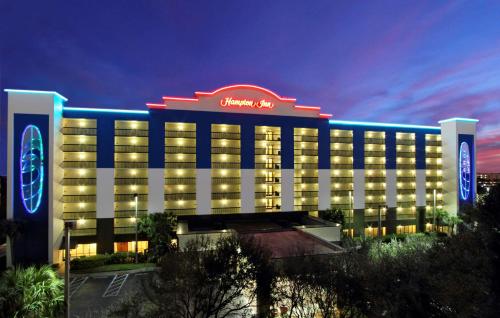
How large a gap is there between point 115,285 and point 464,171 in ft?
194

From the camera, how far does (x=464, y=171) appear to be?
185ft

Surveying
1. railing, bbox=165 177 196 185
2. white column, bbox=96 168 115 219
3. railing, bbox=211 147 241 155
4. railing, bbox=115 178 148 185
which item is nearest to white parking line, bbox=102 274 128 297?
white column, bbox=96 168 115 219

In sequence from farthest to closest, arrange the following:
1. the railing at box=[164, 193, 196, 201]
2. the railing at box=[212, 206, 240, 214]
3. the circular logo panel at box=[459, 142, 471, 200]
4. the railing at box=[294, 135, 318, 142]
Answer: the circular logo panel at box=[459, 142, 471, 200]
the railing at box=[294, 135, 318, 142]
the railing at box=[212, 206, 240, 214]
the railing at box=[164, 193, 196, 201]

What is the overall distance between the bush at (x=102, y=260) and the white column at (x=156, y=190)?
21.3 feet

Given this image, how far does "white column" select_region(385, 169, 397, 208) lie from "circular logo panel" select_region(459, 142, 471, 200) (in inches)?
504

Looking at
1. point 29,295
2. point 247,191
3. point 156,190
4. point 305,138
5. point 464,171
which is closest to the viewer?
point 29,295

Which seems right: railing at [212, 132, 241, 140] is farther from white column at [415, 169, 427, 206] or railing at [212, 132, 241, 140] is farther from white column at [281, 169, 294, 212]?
white column at [415, 169, 427, 206]

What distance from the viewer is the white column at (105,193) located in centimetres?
4134

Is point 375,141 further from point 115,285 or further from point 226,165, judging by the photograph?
point 115,285

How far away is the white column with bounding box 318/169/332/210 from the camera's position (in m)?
50.2

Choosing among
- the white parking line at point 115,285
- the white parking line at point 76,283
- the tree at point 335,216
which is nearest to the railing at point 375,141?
Answer: the tree at point 335,216

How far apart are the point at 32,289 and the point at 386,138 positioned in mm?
53452

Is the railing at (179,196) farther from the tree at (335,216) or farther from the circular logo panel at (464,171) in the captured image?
the circular logo panel at (464,171)

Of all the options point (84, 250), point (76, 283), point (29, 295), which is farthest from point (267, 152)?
Answer: point (29, 295)
